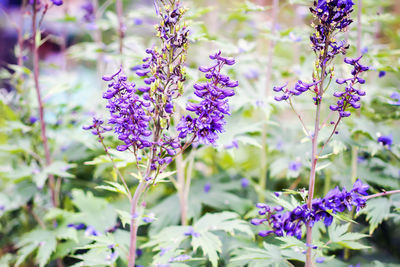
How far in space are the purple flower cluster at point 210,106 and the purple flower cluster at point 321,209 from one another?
0.56 metres

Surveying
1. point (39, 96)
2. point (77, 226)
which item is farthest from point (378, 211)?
point (39, 96)

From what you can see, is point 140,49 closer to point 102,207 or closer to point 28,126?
point 28,126

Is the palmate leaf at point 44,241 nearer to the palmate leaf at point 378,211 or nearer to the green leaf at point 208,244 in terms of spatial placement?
the green leaf at point 208,244

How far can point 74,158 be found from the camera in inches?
Answer: 136

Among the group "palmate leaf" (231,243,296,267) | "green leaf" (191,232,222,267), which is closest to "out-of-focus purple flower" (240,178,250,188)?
"green leaf" (191,232,222,267)

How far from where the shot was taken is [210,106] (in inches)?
63.5

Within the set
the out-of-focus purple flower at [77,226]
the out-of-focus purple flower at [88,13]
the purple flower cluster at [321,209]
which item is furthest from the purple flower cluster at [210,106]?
the out-of-focus purple flower at [88,13]

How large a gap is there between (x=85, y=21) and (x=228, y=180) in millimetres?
2567

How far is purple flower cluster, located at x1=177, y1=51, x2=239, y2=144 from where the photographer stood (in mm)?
1602

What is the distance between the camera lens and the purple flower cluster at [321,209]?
5.69 feet

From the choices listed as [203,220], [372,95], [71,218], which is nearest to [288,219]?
[203,220]

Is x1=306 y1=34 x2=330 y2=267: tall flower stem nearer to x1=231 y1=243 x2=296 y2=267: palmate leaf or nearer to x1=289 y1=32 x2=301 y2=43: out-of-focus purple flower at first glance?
x1=231 y1=243 x2=296 y2=267: palmate leaf

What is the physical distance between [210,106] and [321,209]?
2.67ft

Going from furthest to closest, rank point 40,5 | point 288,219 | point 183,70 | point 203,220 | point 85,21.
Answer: point 85,21 < point 40,5 < point 203,220 < point 288,219 < point 183,70
